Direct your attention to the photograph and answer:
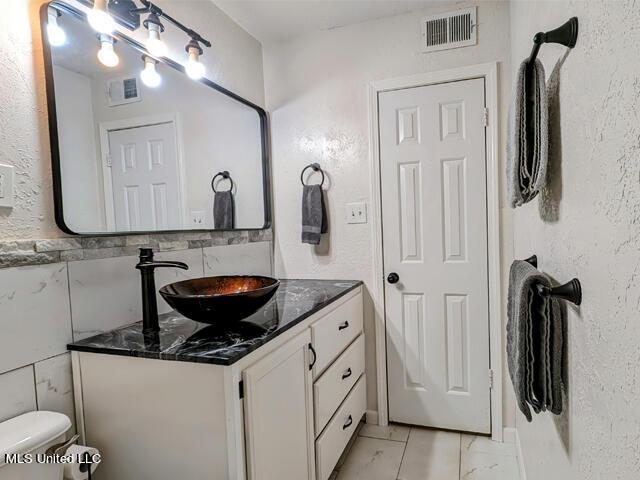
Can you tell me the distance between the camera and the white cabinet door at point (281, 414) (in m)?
1.16

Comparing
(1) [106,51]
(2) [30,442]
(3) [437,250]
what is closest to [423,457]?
(3) [437,250]

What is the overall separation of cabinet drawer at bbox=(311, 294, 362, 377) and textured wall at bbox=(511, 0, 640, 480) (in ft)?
2.93

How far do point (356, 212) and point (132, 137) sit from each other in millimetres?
1271

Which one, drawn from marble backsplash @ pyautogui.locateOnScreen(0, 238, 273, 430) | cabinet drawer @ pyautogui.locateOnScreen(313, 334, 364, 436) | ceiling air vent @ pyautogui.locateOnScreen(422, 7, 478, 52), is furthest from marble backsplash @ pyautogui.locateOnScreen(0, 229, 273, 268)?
ceiling air vent @ pyautogui.locateOnScreen(422, 7, 478, 52)

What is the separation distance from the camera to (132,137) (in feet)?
5.02

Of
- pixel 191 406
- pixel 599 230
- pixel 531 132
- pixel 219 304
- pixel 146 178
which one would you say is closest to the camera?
pixel 599 230

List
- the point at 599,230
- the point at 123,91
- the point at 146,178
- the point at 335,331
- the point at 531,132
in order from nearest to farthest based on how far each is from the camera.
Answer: the point at 599,230 < the point at 531,132 < the point at 123,91 < the point at 146,178 < the point at 335,331

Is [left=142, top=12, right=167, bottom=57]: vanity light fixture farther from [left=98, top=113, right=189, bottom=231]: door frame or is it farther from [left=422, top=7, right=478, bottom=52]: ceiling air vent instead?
[left=422, top=7, right=478, bottom=52]: ceiling air vent

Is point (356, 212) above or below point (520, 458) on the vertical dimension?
above

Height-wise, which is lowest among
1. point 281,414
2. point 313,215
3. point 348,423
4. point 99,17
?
point 348,423

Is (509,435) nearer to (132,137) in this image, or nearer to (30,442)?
(30,442)

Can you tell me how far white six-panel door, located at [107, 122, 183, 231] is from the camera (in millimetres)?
1458

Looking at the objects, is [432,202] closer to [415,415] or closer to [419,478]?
[415,415]

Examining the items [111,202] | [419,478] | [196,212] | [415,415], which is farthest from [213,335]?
[415,415]
